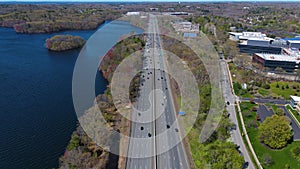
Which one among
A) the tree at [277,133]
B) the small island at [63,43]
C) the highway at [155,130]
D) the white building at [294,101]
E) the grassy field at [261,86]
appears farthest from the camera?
the small island at [63,43]

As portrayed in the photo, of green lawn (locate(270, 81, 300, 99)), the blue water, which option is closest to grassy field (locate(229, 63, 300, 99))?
green lawn (locate(270, 81, 300, 99))

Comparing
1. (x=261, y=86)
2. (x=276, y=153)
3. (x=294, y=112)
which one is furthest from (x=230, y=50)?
(x=276, y=153)

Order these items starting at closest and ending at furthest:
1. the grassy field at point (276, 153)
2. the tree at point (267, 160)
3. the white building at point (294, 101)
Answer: the tree at point (267, 160) → the grassy field at point (276, 153) → the white building at point (294, 101)

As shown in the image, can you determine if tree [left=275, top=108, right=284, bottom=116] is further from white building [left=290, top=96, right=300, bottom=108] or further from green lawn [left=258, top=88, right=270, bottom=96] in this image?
green lawn [left=258, top=88, right=270, bottom=96]

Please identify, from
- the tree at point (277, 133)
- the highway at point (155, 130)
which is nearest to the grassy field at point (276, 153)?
the tree at point (277, 133)

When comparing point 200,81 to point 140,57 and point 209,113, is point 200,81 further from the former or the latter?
point 140,57

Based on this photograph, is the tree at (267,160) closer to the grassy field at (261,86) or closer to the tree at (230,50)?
the grassy field at (261,86)
